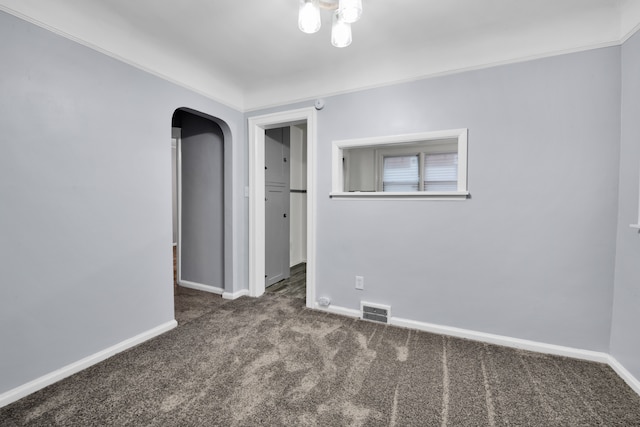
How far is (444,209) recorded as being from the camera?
227 cm

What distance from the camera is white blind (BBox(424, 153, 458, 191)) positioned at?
504 cm

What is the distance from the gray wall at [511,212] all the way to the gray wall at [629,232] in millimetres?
59

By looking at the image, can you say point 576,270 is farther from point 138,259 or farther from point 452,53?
point 138,259

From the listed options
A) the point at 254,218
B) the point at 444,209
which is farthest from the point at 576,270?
the point at 254,218

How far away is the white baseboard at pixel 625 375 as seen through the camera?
5.22 feet

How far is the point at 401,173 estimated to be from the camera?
5363 millimetres

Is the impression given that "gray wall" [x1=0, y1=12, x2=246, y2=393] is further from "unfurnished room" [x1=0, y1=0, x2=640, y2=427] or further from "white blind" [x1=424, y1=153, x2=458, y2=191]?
"white blind" [x1=424, y1=153, x2=458, y2=191]

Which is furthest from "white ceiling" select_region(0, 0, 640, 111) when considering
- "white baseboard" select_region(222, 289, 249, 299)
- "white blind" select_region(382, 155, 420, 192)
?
"white blind" select_region(382, 155, 420, 192)

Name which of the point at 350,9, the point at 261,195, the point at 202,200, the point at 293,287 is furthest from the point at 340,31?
the point at 293,287

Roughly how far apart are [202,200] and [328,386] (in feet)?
8.43

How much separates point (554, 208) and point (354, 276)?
1.66m

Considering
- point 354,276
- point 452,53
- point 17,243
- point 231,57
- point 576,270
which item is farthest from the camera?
point 354,276

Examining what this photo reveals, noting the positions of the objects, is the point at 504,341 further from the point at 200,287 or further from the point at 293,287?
the point at 200,287

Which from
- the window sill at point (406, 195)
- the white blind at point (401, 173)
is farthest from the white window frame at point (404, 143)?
the white blind at point (401, 173)
